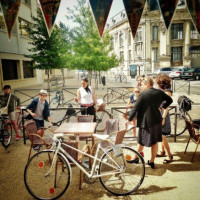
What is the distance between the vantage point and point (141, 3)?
4.92 metres

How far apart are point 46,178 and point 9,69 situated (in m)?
19.3

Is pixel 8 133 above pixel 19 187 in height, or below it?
above

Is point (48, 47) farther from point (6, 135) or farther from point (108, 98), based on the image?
point (6, 135)

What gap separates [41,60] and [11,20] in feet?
42.4

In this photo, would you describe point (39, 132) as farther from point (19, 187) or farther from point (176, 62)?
point (176, 62)

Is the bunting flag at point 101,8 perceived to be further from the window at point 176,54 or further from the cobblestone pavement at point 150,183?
the window at point 176,54

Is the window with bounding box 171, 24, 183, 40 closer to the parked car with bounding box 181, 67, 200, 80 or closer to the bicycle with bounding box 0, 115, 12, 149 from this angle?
the parked car with bounding box 181, 67, 200, 80

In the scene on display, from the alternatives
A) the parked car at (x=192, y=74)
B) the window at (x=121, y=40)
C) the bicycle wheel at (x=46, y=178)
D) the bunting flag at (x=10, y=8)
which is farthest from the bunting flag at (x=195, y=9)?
the window at (x=121, y=40)

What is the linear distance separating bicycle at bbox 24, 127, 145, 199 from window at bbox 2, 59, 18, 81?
18.0 metres

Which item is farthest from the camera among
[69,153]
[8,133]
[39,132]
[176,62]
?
[176,62]

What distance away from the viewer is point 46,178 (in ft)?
11.1

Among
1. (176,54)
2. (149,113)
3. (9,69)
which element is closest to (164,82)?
(149,113)

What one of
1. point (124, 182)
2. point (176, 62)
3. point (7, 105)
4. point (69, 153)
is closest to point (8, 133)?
point (7, 105)

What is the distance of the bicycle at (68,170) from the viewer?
312 cm
